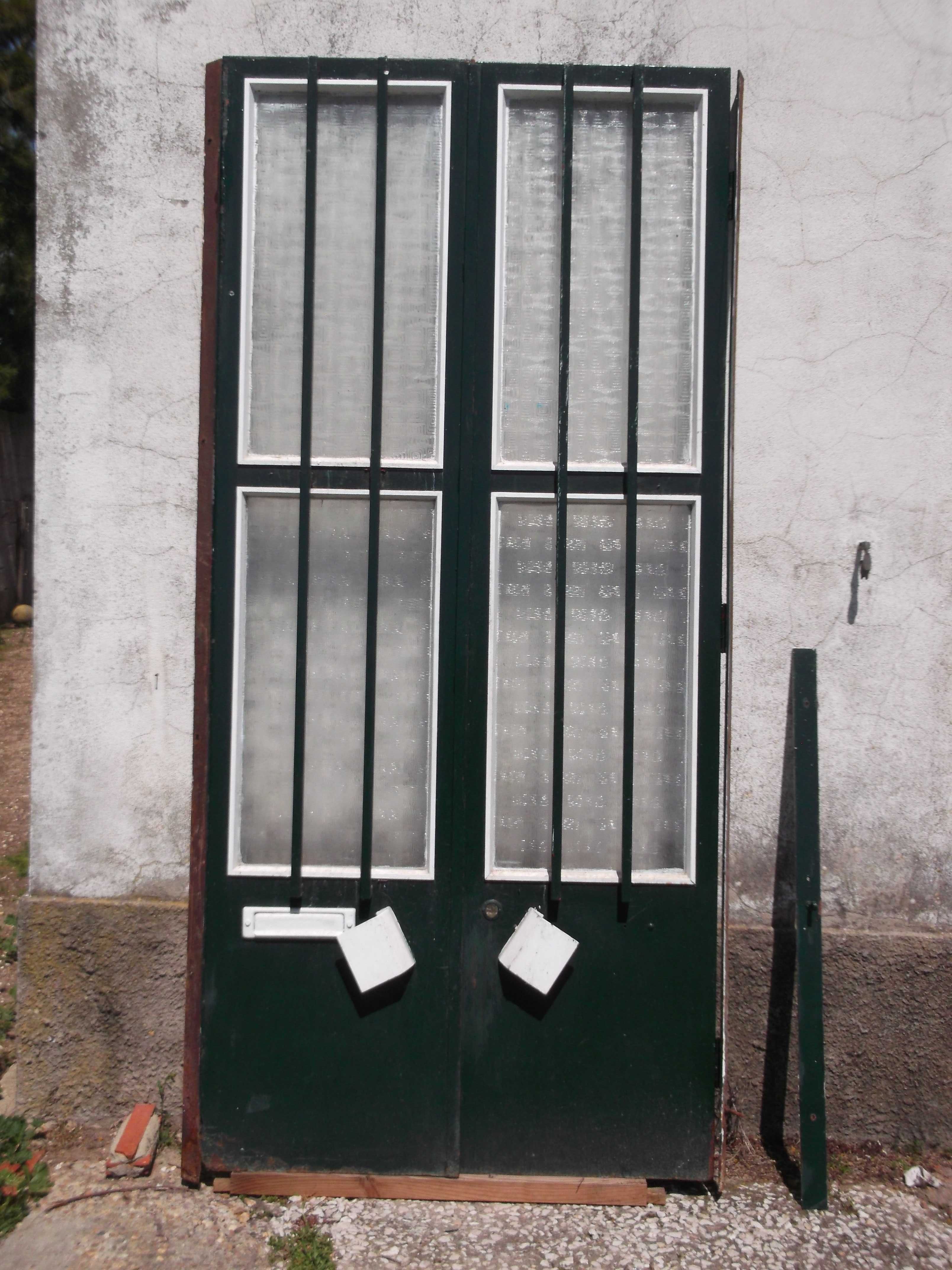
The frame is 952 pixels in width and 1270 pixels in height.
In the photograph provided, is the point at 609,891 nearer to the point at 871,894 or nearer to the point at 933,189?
the point at 871,894

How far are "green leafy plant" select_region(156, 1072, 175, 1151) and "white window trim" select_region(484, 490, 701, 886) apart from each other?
1230mm

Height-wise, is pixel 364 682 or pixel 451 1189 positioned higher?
pixel 364 682

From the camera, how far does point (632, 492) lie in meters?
2.61

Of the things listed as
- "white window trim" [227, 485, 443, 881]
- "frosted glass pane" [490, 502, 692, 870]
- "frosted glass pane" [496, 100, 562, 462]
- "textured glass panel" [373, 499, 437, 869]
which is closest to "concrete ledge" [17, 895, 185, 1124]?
"white window trim" [227, 485, 443, 881]

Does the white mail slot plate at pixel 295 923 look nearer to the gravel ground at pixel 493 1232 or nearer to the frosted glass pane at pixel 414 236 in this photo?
the gravel ground at pixel 493 1232

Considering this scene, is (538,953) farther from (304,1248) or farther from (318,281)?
(318,281)

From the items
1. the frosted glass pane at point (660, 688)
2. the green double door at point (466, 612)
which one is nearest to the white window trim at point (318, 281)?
the green double door at point (466, 612)

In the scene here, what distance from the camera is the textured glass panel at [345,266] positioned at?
2.66 m

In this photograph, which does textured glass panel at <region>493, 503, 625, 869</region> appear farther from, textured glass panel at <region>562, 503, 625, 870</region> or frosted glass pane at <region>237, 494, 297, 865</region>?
frosted glass pane at <region>237, 494, 297, 865</region>

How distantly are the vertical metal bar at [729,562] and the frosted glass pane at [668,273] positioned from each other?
0.12 metres

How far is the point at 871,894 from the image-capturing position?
9.10ft

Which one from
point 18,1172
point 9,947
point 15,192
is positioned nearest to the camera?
point 18,1172

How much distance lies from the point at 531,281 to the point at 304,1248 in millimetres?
2860

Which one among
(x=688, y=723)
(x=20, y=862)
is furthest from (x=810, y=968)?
(x=20, y=862)
